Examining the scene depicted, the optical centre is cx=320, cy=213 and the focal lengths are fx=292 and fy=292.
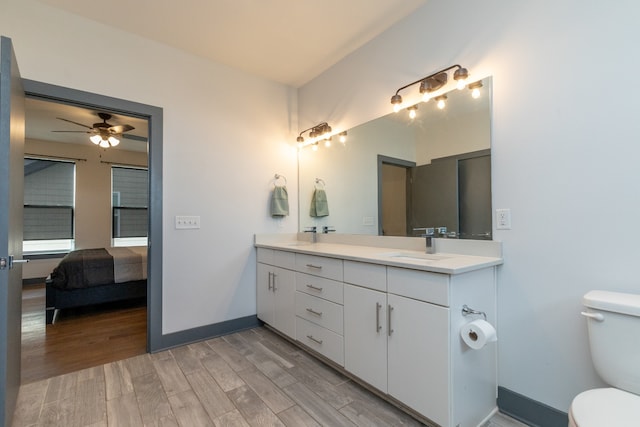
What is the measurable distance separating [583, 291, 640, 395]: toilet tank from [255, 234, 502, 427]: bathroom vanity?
45 centimetres

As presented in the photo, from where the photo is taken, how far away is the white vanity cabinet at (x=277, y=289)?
8.05 feet

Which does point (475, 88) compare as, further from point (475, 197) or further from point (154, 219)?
point (154, 219)

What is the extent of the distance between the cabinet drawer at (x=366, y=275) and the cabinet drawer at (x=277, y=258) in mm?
663

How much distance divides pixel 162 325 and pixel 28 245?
466 centimetres

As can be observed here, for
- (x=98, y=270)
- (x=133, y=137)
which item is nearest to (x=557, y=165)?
(x=98, y=270)

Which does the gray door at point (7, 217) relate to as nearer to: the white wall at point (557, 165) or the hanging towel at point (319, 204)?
the hanging towel at point (319, 204)

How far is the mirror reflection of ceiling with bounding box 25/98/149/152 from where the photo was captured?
3460 millimetres

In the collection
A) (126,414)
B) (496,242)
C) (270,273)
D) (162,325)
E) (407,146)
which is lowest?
(126,414)

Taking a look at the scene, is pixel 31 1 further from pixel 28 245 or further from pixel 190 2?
pixel 28 245

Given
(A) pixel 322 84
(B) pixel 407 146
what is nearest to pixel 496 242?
(B) pixel 407 146

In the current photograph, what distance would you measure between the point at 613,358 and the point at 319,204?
91.7 inches

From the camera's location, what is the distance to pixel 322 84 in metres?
2.99

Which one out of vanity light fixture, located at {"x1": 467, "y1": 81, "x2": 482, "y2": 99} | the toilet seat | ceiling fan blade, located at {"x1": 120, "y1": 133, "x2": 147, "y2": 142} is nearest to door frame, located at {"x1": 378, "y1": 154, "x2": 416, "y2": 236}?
vanity light fixture, located at {"x1": 467, "y1": 81, "x2": 482, "y2": 99}

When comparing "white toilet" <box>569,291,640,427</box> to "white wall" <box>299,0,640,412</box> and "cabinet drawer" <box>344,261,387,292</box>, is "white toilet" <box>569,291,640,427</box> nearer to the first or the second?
"white wall" <box>299,0,640,412</box>
